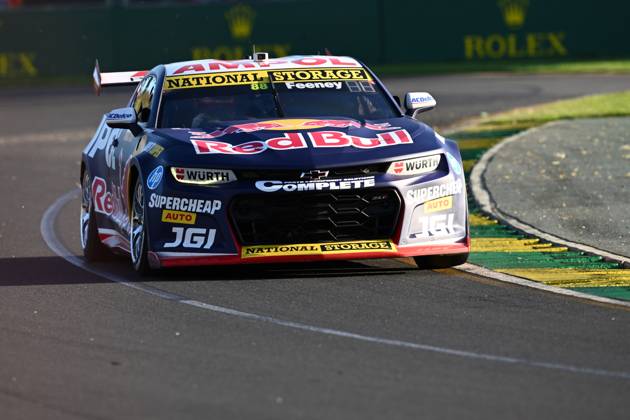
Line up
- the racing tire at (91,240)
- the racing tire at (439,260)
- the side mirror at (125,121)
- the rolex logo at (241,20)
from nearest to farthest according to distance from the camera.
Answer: the racing tire at (439,260)
the side mirror at (125,121)
the racing tire at (91,240)
the rolex logo at (241,20)

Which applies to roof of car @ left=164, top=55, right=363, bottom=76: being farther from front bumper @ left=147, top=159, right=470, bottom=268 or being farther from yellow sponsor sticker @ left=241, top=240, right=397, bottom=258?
yellow sponsor sticker @ left=241, top=240, right=397, bottom=258

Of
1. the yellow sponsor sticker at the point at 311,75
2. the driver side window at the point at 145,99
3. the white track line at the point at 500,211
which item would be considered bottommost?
the white track line at the point at 500,211

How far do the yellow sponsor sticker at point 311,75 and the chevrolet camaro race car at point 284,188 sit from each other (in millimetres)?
383

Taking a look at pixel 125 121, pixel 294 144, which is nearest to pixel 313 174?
pixel 294 144

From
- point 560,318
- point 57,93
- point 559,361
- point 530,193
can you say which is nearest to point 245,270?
point 560,318

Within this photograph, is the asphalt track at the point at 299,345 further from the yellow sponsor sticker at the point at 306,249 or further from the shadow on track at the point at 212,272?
the yellow sponsor sticker at the point at 306,249

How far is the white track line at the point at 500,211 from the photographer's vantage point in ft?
36.9

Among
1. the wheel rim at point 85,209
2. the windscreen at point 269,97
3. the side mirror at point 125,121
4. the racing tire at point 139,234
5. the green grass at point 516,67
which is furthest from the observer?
the green grass at point 516,67

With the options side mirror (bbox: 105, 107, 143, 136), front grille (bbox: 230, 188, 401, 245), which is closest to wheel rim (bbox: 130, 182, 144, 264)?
side mirror (bbox: 105, 107, 143, 136)

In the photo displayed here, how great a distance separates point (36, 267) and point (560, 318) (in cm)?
444

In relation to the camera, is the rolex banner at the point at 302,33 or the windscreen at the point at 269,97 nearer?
the windscreen at the point at 269,97

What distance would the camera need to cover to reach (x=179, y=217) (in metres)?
10.0

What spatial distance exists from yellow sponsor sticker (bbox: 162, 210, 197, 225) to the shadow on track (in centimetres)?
45

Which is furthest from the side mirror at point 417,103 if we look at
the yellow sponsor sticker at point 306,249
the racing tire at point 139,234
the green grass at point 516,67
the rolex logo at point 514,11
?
the rolex logo at point 514,11
